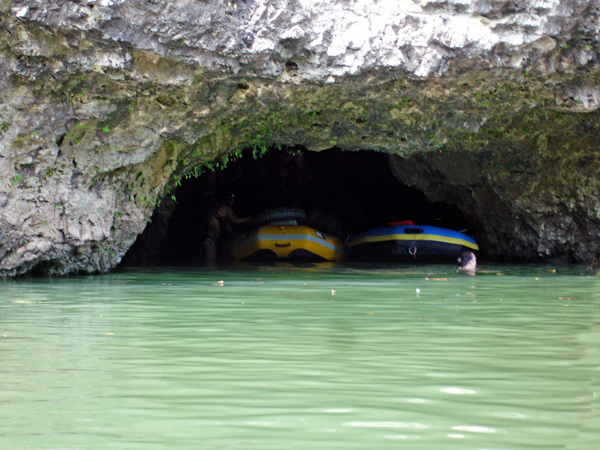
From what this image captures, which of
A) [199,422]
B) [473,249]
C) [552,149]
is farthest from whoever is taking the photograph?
[473,249]

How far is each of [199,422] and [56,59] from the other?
451 cm

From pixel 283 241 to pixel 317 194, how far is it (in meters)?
4.22

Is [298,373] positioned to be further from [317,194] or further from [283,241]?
[317,194]

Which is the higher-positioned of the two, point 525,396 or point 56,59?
point 56,59

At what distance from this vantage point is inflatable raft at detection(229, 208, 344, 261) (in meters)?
11.7

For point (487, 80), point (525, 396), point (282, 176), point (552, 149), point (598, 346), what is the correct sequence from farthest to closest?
point (282, 176), point (552, 149), point (487, 80), point (598, 346), point (525, 396)

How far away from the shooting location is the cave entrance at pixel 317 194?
14.6 m

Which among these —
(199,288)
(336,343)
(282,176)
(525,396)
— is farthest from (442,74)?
(282,176)

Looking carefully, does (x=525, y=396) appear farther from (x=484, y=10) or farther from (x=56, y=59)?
(x=56, y=59)

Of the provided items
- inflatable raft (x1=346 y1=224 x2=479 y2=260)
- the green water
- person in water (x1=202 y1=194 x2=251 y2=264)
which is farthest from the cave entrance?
the green water

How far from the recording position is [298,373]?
2.64m

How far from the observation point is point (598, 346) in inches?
126

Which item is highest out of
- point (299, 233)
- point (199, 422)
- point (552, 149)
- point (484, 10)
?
point (484, 10)

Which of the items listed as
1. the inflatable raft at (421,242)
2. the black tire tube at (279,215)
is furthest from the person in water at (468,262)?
the black tire tube at (279,215)
